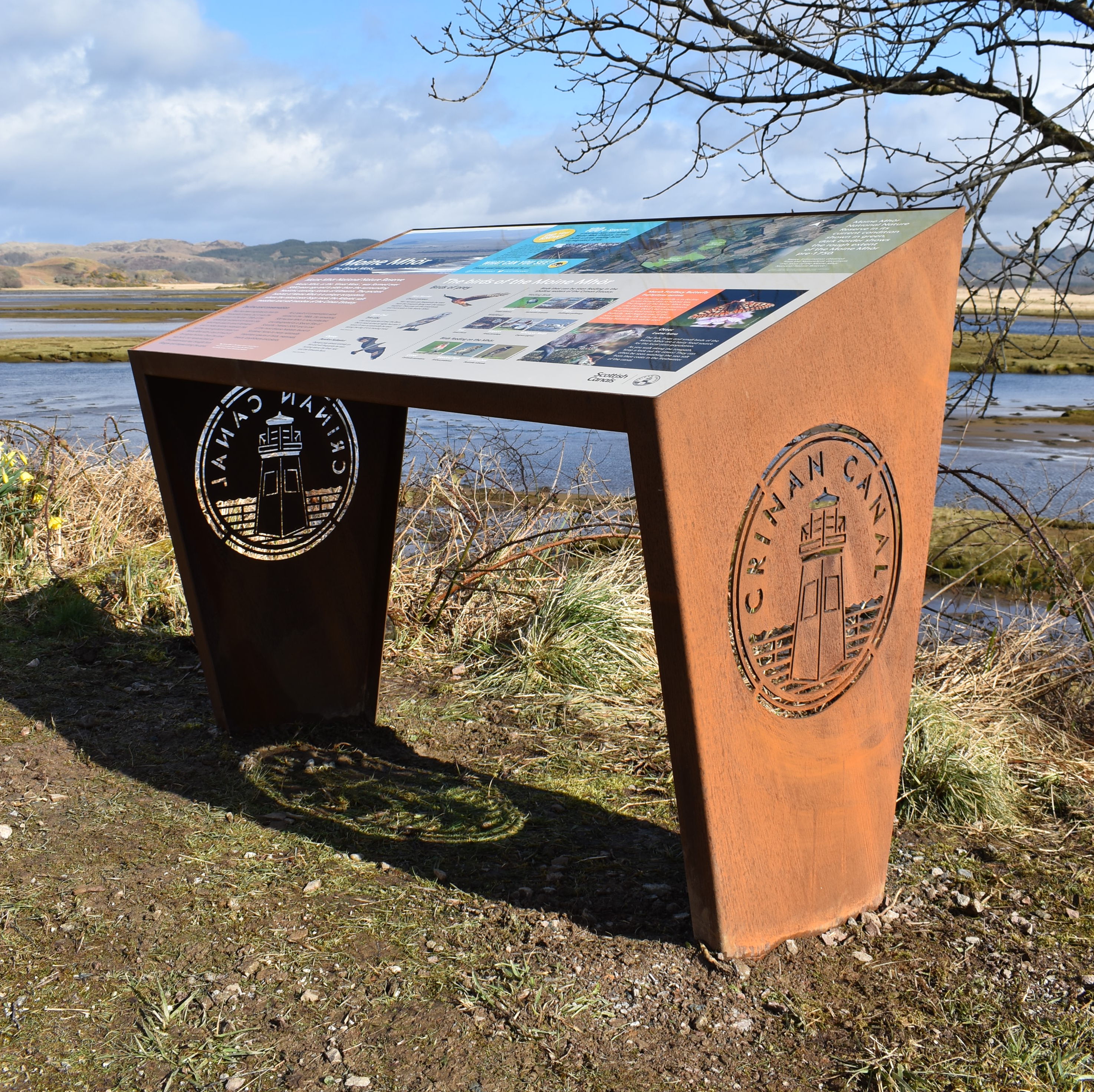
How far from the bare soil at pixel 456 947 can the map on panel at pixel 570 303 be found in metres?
1.29

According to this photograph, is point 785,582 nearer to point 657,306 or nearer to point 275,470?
point 657,306

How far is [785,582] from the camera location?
2129 mm

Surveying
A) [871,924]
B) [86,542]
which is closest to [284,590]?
[871,924]

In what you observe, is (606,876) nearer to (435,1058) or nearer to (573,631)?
(435,1058)

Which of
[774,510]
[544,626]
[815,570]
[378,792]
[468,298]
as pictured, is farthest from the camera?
[544,626]

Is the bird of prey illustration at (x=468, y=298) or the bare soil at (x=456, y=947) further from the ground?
the bird of prey illustration at (x=468, y=298)

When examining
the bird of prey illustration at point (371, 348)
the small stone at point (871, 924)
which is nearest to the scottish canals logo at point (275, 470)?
the bird of prey illustration at point (371, 348)

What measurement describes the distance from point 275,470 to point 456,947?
1799 mm

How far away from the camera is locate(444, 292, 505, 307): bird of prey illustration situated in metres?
2.57

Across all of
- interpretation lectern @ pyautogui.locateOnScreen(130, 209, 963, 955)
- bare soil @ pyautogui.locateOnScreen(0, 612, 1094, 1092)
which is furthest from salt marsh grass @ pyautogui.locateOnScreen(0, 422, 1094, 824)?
interpretation lectern @ pyautogui.locateOnScreen(130, 209, 963, 955)

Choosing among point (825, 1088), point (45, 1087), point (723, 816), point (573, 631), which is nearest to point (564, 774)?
point (573, 631)

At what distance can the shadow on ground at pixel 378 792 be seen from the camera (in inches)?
104

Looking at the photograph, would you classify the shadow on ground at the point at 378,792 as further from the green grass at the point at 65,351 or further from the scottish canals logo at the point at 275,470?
the green grass at the point at 65,351

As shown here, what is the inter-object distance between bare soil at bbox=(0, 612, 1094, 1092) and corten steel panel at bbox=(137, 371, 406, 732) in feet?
0.94
